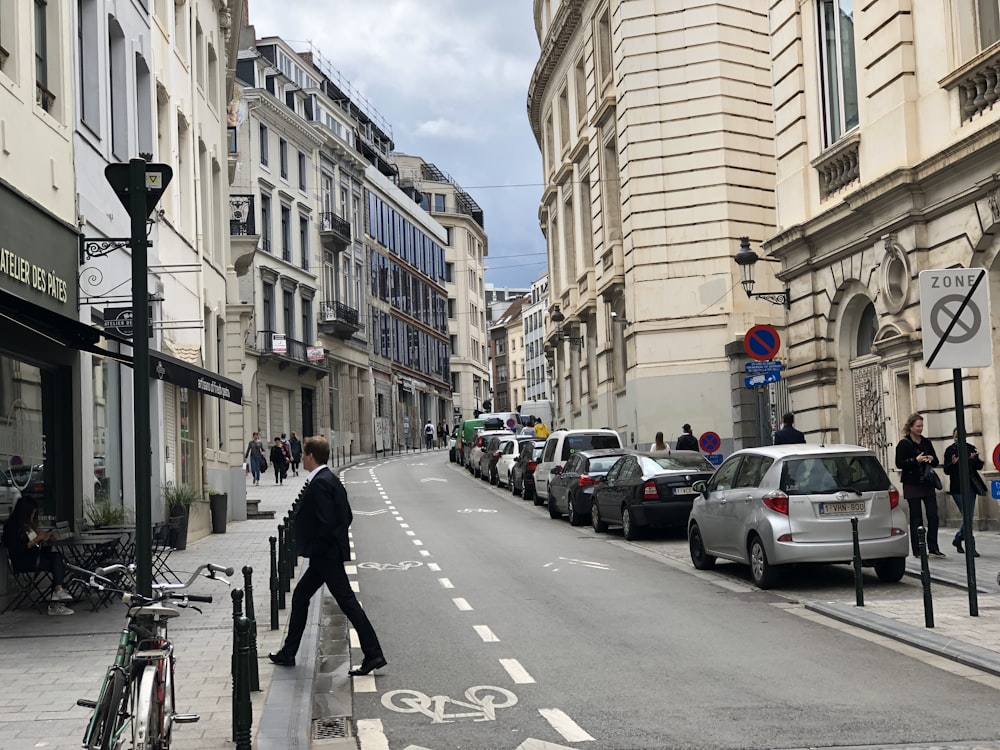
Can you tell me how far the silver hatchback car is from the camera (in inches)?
564

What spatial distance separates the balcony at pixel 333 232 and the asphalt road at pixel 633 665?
1855 inches

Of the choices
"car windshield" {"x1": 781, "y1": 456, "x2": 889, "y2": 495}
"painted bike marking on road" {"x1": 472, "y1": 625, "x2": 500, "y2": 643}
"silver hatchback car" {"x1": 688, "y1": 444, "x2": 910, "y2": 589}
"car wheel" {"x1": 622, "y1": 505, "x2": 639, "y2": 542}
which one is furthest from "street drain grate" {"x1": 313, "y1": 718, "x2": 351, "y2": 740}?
"car wheel" {"x1": 622, "y1": 505, "x2": 639, "y2": 542}

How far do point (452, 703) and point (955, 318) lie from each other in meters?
5.83

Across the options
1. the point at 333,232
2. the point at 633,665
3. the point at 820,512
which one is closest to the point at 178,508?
the point at 820,512

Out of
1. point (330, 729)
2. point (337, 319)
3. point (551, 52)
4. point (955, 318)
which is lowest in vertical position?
point (330, 729)

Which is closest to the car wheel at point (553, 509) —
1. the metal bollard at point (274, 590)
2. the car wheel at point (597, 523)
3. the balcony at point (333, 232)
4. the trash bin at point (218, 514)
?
the car wheel at point (597, 523)

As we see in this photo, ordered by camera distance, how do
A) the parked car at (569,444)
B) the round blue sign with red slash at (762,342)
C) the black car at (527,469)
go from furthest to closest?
1. the black car at (527,469)
2. the parked car at (569,444)
3. the round blue sign with red slash at (762,342)

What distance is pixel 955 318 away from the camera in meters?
11.7

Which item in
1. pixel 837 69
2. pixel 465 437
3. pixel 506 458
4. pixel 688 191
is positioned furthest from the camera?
pixel 465 437

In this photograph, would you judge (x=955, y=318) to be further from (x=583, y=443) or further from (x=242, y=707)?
(x=583, y=443)

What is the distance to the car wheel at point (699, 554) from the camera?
55.7ft

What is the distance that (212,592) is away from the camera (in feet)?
49.5

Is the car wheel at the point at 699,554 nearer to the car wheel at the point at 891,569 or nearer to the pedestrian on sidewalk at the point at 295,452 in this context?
the car wheel at the point at 891,569

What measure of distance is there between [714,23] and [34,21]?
75.7 feet
